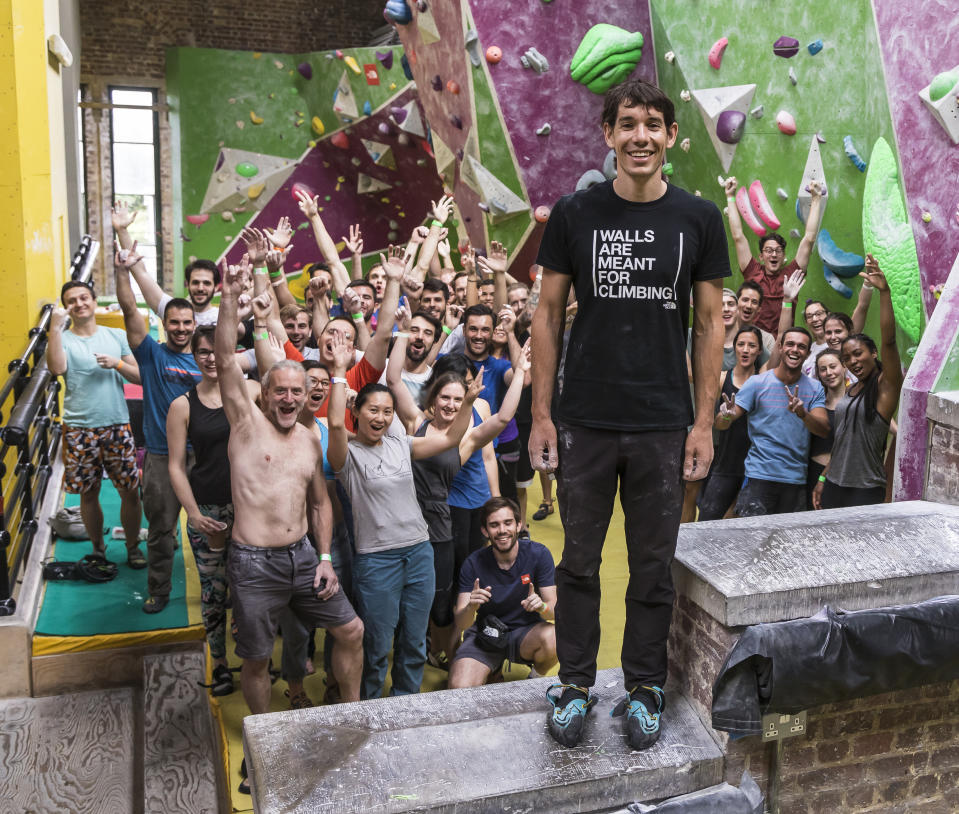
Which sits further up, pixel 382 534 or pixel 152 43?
pixel 152 43

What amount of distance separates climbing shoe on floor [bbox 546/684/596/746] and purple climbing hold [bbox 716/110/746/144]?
20.0ft

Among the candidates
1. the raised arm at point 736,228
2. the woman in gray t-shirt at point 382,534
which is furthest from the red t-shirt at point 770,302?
the woman in gray t-shirt at point 382,534

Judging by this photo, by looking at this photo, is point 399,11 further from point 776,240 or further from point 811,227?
point 811,227

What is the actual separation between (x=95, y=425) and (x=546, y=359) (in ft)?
11.2

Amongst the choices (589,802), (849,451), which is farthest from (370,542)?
(849,451)

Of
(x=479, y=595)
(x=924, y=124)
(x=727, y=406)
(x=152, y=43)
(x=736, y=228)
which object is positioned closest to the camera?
(x=479, y=595)

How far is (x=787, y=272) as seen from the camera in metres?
7.68

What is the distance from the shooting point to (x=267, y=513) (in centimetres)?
398

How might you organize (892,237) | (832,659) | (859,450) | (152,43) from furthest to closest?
(152,43) < (892,237) < (859,450) < (832,659)

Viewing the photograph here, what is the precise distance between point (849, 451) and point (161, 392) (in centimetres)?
349

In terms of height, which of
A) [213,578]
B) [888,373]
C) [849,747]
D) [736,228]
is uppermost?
[736,228]

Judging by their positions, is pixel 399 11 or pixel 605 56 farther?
pixel 399 11

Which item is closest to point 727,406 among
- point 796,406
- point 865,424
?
point 796,406

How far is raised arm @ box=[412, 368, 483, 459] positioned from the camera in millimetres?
4512
